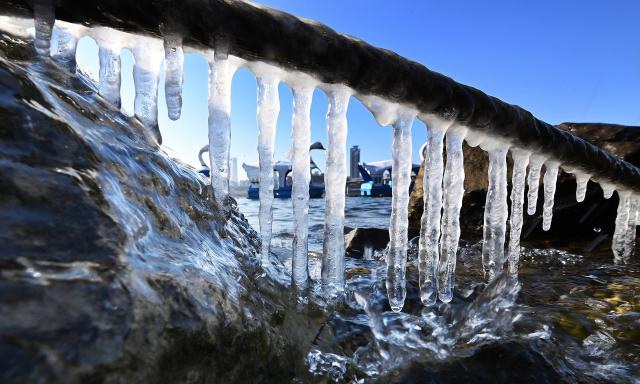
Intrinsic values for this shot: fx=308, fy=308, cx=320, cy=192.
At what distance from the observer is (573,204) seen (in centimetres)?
584

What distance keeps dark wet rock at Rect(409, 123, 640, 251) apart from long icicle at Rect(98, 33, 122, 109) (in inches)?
247

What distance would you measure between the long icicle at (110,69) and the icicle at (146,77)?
7cm

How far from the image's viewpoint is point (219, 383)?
0.95 metres

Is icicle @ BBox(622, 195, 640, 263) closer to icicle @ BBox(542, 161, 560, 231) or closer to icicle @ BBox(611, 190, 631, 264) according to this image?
icicle @ BBox(611, 190, 631, 264)

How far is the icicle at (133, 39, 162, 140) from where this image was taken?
53.9 inches

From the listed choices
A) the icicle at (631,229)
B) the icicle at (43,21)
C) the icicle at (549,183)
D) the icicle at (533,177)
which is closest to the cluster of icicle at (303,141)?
the icicle at (43,21)

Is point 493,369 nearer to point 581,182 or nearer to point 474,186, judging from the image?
point 581,182

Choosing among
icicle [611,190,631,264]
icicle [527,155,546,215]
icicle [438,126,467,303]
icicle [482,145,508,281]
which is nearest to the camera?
icicle [438,126,467,303]

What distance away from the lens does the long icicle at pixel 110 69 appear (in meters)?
1.32

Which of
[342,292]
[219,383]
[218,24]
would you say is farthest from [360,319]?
[218,24]

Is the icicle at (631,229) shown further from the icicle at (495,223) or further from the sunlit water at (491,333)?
the icicle at (495,223)

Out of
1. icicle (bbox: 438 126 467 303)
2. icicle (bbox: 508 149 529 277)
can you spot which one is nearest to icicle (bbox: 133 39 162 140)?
icicle (bbox: 438 126 467 303)

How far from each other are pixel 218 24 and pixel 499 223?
280 centimetres

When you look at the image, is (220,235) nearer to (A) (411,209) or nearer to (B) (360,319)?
(B) (360,319)
